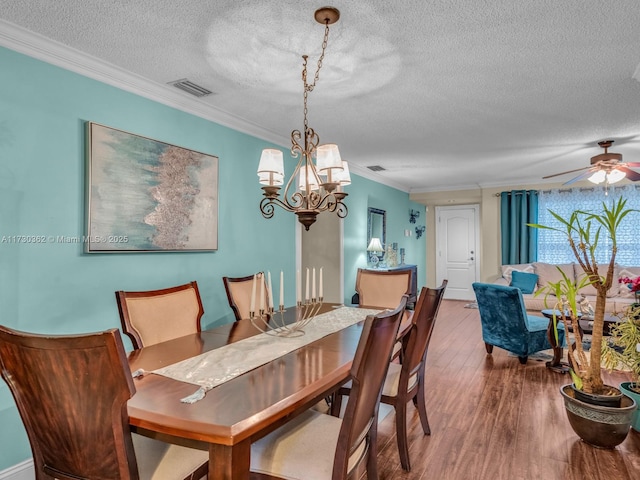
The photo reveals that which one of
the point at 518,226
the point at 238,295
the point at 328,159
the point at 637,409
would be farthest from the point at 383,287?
the point at 518,226

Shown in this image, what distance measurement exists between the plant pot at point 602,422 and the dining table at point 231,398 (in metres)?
1.56

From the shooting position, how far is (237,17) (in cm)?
192

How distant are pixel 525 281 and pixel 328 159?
5.15 m

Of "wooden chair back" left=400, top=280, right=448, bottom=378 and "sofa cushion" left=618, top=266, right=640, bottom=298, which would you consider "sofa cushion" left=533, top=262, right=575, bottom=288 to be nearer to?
"sofa cushion" left=618, top=266, right=640, bottom=298

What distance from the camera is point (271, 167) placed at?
221cm

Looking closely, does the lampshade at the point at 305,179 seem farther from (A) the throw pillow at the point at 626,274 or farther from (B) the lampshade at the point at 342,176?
(A) the throw pillow at the point at 626,274

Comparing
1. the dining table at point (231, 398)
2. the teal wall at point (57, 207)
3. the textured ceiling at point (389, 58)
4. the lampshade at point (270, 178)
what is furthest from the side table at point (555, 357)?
the teal wall at point (57, 207)

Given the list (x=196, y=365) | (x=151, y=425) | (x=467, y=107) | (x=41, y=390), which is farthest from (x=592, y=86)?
(x=41, y=390)

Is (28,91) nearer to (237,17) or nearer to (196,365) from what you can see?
(237,17)

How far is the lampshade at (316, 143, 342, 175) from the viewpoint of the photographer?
7.24 ft

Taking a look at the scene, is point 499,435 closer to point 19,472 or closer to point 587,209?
point 19,472

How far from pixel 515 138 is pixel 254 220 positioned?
→ 2895 mm

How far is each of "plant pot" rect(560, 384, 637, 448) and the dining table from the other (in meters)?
1.56

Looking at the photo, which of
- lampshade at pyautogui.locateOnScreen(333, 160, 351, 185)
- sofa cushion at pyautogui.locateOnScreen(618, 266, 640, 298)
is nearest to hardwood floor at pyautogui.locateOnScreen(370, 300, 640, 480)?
lampshade at pyautogui.locateOnScreen(333, 160, 351, 185)
